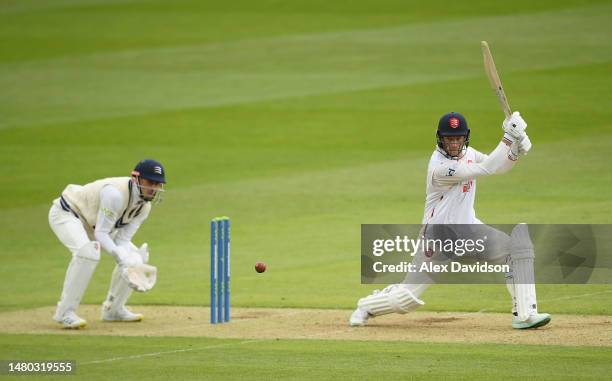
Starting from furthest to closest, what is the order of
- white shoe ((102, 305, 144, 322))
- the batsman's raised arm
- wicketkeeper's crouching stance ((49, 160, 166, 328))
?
A: white shoe ((102, 305, 144, 322)) < wicketkeeper's crouching stance ((49, 160, 166, 328)) < the batsman's raised arm

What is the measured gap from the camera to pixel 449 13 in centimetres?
3170

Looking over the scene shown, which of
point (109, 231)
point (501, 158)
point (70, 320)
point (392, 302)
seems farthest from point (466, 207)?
point (70, 320)

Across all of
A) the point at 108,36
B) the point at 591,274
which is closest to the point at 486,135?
the point at 591,274

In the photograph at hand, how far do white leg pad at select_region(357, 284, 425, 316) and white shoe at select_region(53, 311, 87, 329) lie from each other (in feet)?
9.81

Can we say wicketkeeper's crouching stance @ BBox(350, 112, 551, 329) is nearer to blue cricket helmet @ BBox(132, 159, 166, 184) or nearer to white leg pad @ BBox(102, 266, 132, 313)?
blue cricket helmet @ BBox(132, 159, 166, 184)

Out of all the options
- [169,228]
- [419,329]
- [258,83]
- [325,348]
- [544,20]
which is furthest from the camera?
[544,20]

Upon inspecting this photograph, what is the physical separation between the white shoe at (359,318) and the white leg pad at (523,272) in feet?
5.17

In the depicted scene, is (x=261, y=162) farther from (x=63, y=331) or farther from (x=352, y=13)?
(x=352, y=13)

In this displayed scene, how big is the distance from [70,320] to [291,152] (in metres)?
10.3

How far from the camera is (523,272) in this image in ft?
35.3

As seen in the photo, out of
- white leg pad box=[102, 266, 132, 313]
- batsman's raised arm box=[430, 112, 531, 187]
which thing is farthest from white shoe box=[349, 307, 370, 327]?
white leg pad box=[102, 266, 132, 313]

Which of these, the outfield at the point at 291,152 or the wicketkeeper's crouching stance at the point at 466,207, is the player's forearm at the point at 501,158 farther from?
the outfield at the point at 291,152

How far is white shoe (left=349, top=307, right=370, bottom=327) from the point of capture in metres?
11.6

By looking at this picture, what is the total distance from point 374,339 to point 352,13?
22.7 m
